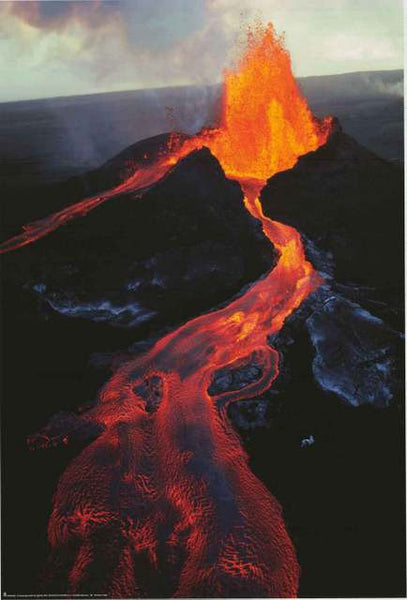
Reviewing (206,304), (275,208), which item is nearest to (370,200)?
(275,208)

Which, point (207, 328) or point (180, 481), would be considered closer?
point (180, 481)

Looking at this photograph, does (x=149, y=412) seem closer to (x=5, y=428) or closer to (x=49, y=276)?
(x=5, y=428)

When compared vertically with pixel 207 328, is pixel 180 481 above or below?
below

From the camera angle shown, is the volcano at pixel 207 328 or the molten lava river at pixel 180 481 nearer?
the molten lava river at pixel 180 481

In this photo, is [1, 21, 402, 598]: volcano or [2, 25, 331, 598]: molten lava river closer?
[2, 25, 331, 598]: molten lava river
